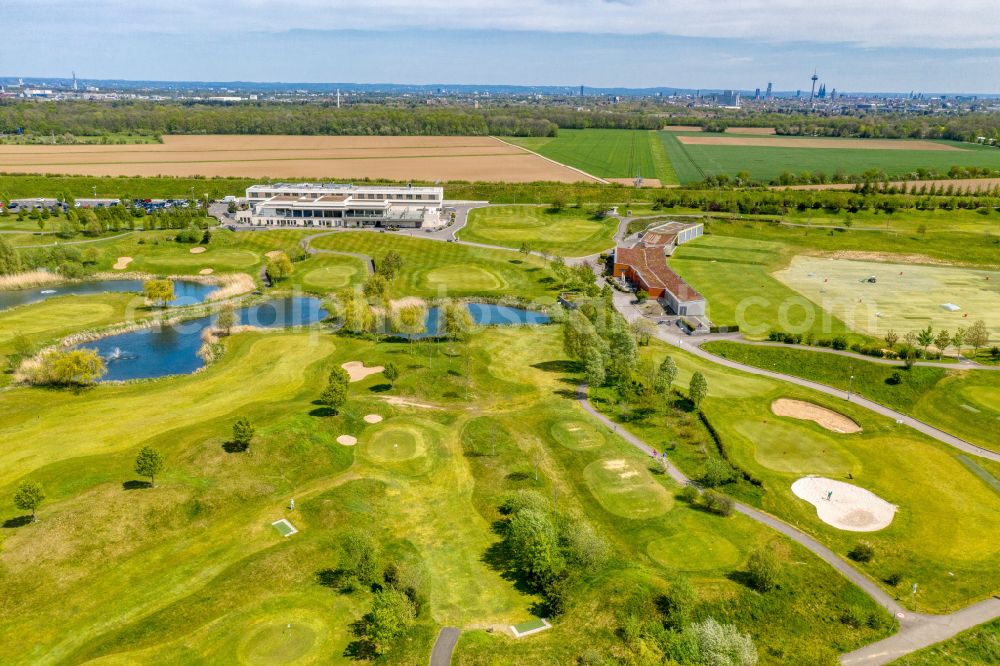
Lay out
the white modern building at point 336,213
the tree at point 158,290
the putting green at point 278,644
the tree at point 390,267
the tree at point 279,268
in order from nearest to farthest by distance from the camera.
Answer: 1. the putting green at point 278,644
2. the tree at point 158,290
3. the tree at point 390,267
4. the tree at point 279,268
5. the white modern building at point 336,213

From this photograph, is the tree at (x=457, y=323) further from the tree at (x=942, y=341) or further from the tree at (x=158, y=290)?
the tree at (x=942, y=341)

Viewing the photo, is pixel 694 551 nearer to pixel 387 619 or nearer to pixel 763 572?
pixel 763 572

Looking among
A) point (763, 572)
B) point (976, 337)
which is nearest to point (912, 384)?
point (976, 337)

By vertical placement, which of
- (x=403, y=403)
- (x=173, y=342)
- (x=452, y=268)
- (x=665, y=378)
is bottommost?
(x=403, y=403)

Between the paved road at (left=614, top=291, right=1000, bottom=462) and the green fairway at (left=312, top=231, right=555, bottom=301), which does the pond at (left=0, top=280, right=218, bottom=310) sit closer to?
the green fairway at (left=312, top=231, right=555, bottom=301)

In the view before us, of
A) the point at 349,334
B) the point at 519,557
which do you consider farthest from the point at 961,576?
the point at 349,334

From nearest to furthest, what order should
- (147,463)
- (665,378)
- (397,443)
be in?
(147,463), (397,443), (665,378)

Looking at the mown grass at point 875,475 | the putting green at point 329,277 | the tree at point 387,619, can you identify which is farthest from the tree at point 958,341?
the putting green at point 329,277
